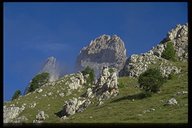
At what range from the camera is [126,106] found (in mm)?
52031

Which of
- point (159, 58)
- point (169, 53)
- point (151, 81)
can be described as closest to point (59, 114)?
point (151, 81)

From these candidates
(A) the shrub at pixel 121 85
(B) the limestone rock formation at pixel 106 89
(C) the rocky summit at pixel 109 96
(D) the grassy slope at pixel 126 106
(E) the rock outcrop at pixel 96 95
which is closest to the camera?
(D) the grassy slope at pixel 126 106

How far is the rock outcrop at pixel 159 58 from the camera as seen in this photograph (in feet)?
276

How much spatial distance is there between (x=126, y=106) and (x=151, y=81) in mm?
9499

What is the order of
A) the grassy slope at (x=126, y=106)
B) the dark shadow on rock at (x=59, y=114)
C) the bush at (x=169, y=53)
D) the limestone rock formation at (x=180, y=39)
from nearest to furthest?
1. the grassy slope at (x=126, y=106)
2. the dark shadow on rock at (x=59, y=114)
3. the bush at (x=169, y=53)
4. the limestone rock formation at (x=180, y=39)

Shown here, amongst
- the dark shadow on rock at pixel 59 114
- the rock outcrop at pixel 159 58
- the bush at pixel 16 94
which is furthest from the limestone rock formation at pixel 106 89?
the bush at pixel 16 94

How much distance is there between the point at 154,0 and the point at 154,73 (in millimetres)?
51104

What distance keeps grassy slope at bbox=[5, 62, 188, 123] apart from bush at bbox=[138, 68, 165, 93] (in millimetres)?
1146

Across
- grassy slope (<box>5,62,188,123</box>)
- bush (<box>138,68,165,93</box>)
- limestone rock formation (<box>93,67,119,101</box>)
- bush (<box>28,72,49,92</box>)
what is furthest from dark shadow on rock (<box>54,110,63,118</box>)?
bush (<box>28,72,49,92</box>)

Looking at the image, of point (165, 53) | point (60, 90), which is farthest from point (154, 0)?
point (165, 53)

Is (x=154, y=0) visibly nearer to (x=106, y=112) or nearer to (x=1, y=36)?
(x=1, y=36)

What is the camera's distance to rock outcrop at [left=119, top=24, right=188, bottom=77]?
8419cm

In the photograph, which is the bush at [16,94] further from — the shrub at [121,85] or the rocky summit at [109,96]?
the shrub at [121,85]

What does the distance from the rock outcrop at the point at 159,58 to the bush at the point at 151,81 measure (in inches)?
415
